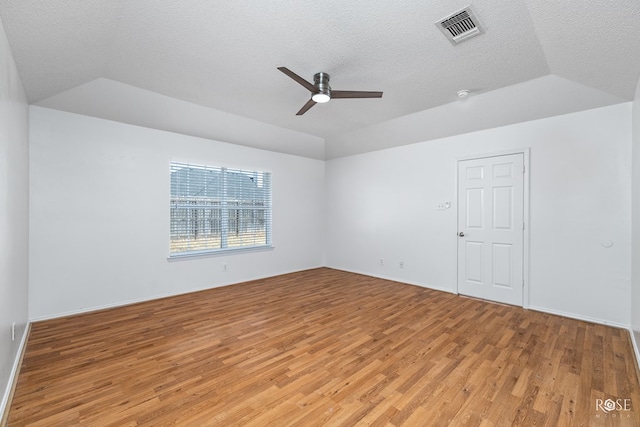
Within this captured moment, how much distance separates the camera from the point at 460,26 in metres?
2.24

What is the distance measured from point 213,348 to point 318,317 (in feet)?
4.25

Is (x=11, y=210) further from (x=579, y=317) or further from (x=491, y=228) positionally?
(x=579, y=317)

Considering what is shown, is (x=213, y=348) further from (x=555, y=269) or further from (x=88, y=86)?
(x=555, y=269)

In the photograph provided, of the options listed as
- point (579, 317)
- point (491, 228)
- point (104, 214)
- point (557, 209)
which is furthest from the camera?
point (491, 228)

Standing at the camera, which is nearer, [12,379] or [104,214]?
[12,379]

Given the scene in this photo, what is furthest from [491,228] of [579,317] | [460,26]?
[460,26]

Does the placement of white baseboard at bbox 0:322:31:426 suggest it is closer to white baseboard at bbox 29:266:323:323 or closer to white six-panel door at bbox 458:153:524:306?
white baseboard at bbox 29:266:323:323

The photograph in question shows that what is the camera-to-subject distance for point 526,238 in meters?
3.92

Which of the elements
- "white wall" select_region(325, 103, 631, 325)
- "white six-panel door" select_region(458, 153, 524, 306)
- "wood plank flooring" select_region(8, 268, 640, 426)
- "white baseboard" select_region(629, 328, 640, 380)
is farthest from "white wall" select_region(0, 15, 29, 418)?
"white six-panel door" select_region(458, 153, 524, 306)

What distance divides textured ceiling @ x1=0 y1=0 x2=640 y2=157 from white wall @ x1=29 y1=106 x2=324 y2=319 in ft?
1.43

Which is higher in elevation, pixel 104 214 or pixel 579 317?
pixel 104 214

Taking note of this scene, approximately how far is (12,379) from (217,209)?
3279 millimetres

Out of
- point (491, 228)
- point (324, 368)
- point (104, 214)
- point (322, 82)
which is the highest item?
point (322, 82)

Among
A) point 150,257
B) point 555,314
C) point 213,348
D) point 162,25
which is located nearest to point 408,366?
point 213,348
